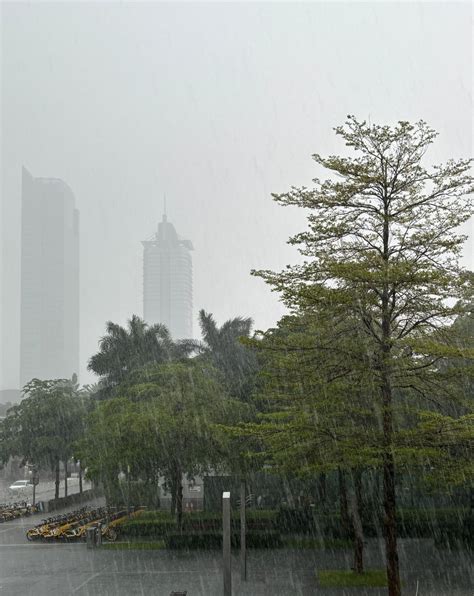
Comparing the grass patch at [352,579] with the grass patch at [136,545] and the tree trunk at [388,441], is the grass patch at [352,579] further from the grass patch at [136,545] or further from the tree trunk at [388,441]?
the grass patch at [136,545]

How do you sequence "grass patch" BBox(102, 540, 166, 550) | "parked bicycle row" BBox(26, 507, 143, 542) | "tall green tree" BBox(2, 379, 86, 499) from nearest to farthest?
"grass patch" BBox(102, 540, 166, 550) < "parked bicycle row" BBox(26, 507, 143, 542) < "tall green tree" BBox(2, 379, 86, 499)

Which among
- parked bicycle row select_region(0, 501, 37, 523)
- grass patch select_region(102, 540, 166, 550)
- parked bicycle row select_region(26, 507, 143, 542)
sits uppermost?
parked bicycle row select_region(0, 501, 37, 523)

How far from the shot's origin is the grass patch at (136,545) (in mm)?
25188

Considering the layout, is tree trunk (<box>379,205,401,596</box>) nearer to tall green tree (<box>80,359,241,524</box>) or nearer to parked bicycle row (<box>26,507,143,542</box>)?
tall green tree (<box>80,359,241,524</box>)

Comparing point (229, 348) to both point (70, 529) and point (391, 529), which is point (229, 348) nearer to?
point (70, 529)

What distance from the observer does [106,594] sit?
17438 mm

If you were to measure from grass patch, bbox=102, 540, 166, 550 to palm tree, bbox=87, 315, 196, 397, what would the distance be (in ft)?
70.4

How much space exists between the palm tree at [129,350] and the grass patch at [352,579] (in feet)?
94.4

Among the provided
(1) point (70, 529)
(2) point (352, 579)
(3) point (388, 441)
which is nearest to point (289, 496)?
(1) point (70, 529)

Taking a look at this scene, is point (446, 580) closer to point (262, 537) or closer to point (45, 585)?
point (262, 537)

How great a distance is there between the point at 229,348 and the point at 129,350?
25.7 ft

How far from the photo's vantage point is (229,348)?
44531 millimetres

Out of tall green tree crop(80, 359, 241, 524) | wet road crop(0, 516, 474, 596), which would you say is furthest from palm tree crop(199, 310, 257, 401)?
wet road crop(0, 516, 474, 596)

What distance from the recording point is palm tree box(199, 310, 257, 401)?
129 ft
